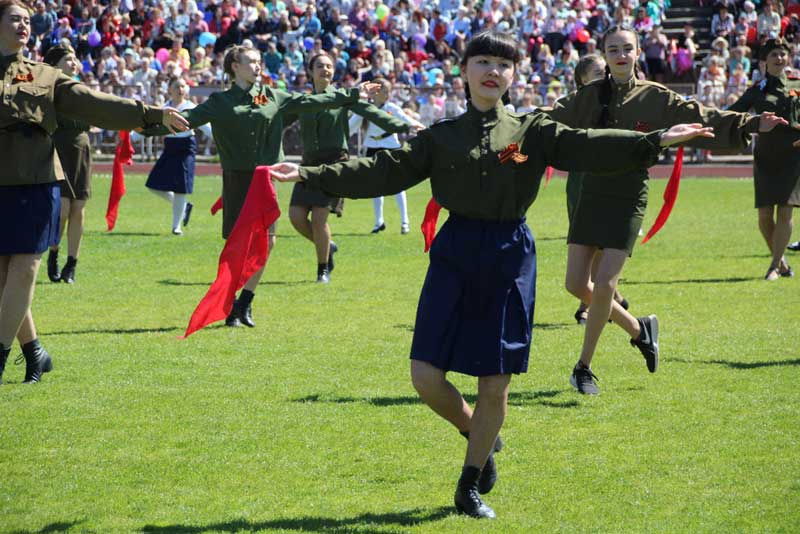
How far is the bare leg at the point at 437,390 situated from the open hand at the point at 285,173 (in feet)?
2.93

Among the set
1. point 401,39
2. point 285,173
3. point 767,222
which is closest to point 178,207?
point 767,222

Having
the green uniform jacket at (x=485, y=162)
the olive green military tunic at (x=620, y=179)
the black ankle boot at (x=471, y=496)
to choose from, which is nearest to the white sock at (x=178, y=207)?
the olive green military tunic at (x=620, y=179)

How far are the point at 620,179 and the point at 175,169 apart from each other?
10103 mm

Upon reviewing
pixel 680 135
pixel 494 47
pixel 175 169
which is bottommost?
pixel 175 169

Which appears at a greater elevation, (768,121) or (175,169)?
(768,121)

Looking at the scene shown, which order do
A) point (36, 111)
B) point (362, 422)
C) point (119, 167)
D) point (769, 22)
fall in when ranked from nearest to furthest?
point (362, 422) → point (36, 111) → point (119, 167) → point (769, 22)

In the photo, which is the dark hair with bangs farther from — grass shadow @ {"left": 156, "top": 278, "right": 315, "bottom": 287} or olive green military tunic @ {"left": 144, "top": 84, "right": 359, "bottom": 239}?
grass shadow @ {"left": 156, "top": 278, "right": 315, "bottom": 287}

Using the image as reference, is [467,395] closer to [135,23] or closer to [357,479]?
[357,479]

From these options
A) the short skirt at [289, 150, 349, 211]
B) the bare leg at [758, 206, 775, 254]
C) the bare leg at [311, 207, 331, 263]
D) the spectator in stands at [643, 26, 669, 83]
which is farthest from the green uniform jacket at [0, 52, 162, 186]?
the spectator in stands at [643, 26, 669, 83]

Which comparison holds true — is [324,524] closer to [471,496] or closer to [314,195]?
[471,496]

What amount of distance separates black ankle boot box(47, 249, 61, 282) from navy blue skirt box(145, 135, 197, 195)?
4.23 m

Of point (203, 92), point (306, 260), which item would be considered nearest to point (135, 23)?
point (203, 92)

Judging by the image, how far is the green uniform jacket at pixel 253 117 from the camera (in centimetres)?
979

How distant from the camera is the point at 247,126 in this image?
9844 mm
